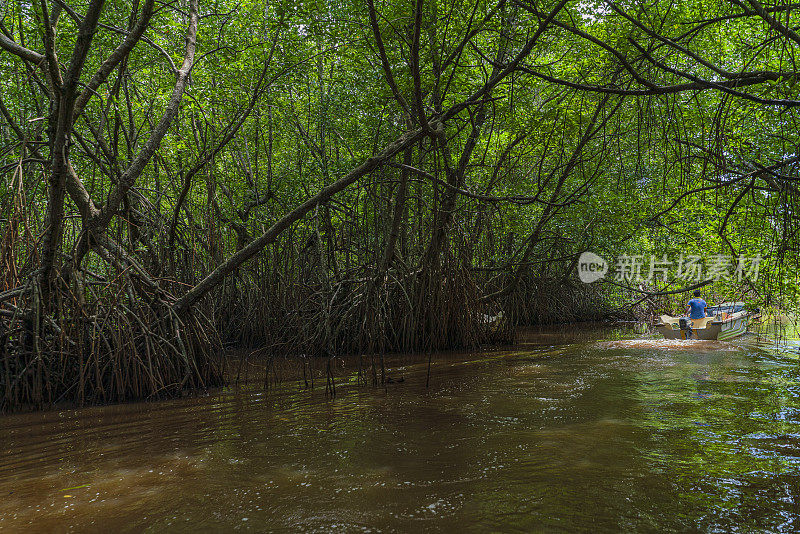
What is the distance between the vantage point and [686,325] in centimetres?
1031

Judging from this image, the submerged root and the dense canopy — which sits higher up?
the dense canopy

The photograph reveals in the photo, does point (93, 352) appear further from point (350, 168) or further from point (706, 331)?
point (706, 331)

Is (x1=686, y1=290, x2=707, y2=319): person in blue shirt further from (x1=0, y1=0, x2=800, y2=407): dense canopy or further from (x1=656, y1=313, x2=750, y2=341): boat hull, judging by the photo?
(x1=0, y1=0, x2=800, y2=407): dense canopy

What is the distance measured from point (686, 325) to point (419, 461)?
921 centimetres

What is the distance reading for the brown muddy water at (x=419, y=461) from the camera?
2.26 meters

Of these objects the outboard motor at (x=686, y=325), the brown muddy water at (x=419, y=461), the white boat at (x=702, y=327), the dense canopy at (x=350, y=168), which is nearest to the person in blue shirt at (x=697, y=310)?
the white boat at (x=702, y=327)

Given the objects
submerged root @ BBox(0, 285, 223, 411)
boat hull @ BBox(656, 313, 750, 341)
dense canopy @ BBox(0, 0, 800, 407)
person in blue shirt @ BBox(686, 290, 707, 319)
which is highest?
dense canopy @ BBox(0, 0, 800, 407)

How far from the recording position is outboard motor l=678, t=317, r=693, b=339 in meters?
10.3

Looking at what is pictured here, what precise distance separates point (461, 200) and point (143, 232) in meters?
5.32

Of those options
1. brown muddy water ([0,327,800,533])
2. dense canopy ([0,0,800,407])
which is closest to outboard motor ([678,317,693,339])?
dense canopy ([0,0,800,407])

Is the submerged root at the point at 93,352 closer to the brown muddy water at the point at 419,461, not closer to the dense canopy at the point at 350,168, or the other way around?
the dense canopy at the point at 350,168

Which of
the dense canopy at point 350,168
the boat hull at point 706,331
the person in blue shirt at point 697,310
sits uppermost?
the dense canopy at point 350,168

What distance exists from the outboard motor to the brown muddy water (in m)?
5.08

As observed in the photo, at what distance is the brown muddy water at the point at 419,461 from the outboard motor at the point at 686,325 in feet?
16.7
